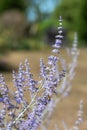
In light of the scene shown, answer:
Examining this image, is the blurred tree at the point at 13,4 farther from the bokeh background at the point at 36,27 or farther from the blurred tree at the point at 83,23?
the blurred tree at the point at 83,23

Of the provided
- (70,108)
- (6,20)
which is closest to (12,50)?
(6,20)

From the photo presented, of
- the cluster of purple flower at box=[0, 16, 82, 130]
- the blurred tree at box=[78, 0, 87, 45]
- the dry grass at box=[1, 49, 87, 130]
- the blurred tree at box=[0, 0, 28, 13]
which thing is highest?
the blurred tree at box=[0, 0, 28, 13]

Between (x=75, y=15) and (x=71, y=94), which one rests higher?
(x=75, y=15)

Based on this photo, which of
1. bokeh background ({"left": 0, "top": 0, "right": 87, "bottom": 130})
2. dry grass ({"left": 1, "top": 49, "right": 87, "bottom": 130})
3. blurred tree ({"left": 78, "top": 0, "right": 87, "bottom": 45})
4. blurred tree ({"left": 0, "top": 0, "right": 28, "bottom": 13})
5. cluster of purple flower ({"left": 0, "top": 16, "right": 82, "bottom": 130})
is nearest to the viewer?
cluster of purple flower ({"left": 0, "top": 16, "right": 82, "bottom": 130})

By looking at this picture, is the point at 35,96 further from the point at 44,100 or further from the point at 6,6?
the point at 6,6

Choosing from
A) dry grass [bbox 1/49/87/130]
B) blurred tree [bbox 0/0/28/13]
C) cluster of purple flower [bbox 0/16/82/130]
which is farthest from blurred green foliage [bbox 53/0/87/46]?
cluster of purple flower [bbox 0/16/82/130]

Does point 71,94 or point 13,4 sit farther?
point 13,4

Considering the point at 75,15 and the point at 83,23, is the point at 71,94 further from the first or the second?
the point at 75,15

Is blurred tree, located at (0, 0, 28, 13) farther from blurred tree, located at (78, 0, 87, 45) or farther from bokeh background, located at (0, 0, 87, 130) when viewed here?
blurred tree, located at (78, 0, 87, 45)

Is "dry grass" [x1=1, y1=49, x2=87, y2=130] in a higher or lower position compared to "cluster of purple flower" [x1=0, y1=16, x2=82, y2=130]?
lower

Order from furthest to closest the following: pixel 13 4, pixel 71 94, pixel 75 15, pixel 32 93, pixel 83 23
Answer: pixel 13 4, pixel 75 15, pixel 83 23, pixel 71 94, pixel 32 93

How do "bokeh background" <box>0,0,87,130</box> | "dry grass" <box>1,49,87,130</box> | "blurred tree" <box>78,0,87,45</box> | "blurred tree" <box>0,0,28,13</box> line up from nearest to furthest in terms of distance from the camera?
1. "dry grass" <box>1,49,87,130</box>
2. "bokeh background" <box>0,0,87,130</box>
3. "blurred tree" <box>78,0,87,45</box>
4. "blurred tree" <box>0,0,28,13</box>

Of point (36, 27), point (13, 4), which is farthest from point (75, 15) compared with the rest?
point (13, 4)
